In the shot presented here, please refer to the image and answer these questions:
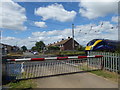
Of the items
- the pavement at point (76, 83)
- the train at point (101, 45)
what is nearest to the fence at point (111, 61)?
the pavement at point (76, 83)

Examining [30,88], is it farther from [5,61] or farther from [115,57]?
[115,57]

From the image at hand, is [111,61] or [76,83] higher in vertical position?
[111,61]

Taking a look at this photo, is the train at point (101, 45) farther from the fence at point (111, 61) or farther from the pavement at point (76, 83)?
the pavement at point (76, 83)

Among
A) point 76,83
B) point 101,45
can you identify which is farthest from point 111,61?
point 101,45

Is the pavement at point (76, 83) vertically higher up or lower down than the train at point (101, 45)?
lower down

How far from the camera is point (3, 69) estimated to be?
5453mm

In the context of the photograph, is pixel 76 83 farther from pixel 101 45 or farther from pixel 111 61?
pixel 101 45

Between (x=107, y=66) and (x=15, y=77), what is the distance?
5.65 m

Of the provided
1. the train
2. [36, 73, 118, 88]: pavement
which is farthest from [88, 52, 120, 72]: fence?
the train

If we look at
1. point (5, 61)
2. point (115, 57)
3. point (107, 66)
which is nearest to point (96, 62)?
point (107, 66)

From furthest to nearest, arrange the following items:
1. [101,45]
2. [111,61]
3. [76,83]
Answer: [101,45]
[111,61]
[76,83]

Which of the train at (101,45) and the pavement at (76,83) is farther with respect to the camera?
the train at (101,45)

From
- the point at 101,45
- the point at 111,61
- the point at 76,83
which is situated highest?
the point at 101,45

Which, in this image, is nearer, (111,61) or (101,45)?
(111,61)
